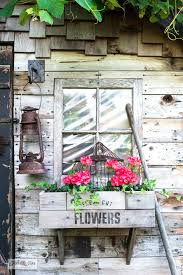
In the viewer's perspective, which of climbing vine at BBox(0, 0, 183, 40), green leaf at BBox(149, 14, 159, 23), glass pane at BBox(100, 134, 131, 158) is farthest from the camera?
glass pane at BBox(100, 134, 131, 158)

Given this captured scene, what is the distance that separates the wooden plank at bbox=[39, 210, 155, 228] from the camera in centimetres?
286

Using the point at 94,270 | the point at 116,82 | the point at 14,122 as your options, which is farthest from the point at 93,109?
the point at 94,270

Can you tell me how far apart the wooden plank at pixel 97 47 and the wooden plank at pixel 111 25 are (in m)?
0.07

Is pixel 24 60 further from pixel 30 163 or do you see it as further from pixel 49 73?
pixel 30 163

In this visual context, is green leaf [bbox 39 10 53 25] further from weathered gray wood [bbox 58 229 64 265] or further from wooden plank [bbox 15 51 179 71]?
weathered gray wood [bbox 58 229 64 265]

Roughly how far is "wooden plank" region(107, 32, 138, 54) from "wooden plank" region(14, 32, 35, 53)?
1.87ft

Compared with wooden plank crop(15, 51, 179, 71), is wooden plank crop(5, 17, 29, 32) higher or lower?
higher

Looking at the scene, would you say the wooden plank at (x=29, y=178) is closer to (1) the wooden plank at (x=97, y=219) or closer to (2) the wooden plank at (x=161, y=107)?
(1) the wooden plank at (x=97, y=219)

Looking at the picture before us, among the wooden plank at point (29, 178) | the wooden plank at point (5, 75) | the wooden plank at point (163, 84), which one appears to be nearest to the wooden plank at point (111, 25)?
the wooden plank at point (163, 84)

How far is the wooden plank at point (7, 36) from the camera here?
329cm

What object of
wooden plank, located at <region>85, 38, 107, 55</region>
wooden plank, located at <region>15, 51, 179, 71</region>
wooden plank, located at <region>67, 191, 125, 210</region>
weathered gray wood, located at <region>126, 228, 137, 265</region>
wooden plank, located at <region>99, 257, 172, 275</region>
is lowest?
wooden plank, located at <region>99, 257, 172, 275</region>

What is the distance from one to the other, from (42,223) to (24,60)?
121 centimetres

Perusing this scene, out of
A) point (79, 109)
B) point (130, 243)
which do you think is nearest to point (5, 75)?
point (79, 109)

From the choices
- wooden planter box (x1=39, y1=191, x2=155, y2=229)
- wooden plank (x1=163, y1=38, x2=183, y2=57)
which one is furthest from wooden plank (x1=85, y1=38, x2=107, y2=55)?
wooden planter box (x1=39, y1=191, x2=155, y2=229)
